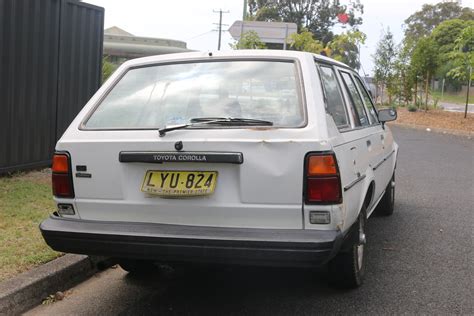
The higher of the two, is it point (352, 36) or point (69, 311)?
point (352, 36)

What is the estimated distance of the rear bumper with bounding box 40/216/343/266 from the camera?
313 cm

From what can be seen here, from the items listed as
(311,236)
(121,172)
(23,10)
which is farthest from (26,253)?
(23,10)

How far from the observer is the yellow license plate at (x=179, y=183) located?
10.8 feet

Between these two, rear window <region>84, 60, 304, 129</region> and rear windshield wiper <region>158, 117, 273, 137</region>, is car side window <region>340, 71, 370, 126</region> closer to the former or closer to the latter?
rear window <region>84, 60, 304, 129</region>

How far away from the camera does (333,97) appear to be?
13.0ft

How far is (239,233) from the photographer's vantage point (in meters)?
3.22

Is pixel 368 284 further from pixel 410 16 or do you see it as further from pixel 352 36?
pixel 410 16

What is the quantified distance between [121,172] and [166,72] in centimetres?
88

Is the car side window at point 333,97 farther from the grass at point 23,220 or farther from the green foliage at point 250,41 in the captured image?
the green foliage at point 250,41

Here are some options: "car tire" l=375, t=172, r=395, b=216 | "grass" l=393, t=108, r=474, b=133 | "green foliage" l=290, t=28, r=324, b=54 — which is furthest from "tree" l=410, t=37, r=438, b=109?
"car tire" l=375, t=172, r=395, b=216

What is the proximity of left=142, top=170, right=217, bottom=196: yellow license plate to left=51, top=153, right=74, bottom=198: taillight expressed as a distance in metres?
0.52

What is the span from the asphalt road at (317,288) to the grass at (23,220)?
43 cm

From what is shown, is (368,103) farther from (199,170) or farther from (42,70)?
(42,70)

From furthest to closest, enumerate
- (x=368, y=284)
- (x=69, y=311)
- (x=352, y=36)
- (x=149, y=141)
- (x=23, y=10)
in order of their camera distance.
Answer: (x=352, y=36) → (x=23, y=10) → (x=368, y=284) → (x=69, y=311) → (x=149, y=141)
